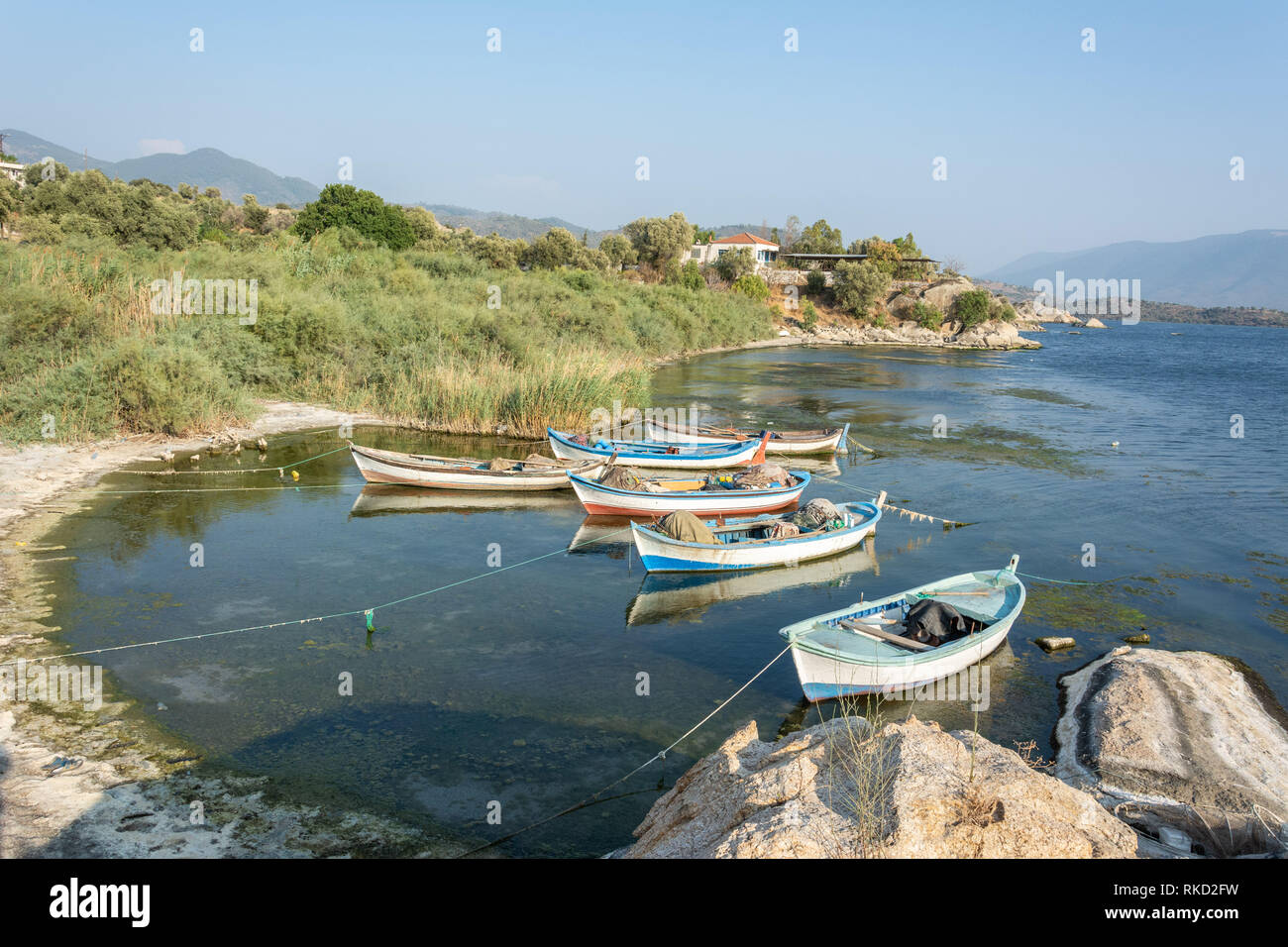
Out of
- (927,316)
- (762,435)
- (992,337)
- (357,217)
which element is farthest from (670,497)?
(927,316)

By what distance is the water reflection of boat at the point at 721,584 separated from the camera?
14.5 metres

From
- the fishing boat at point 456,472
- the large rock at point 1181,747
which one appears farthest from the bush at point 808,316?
the large rock at point 1181,747

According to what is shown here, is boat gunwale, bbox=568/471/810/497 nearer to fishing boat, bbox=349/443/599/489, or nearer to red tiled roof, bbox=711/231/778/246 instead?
fishing boat, bbox=349/443/599/489

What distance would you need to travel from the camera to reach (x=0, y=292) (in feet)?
73.9

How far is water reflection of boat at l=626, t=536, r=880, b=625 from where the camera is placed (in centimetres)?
1451

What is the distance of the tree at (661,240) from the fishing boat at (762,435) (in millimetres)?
60998

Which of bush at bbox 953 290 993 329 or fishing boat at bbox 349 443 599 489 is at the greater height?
bush at bbox 953 290 993 329

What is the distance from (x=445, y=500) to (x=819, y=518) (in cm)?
934

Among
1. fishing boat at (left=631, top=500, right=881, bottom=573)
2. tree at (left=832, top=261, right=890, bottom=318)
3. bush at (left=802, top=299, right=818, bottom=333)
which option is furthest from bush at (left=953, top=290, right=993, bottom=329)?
fishing boat at (left=631, top=500, right=881, bottom=573)

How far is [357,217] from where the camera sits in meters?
54.8

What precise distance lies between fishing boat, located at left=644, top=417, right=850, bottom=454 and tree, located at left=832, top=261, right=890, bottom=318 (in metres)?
64.6

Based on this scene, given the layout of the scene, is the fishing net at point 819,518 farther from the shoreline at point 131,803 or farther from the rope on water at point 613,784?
the shoreline at point 131,803
